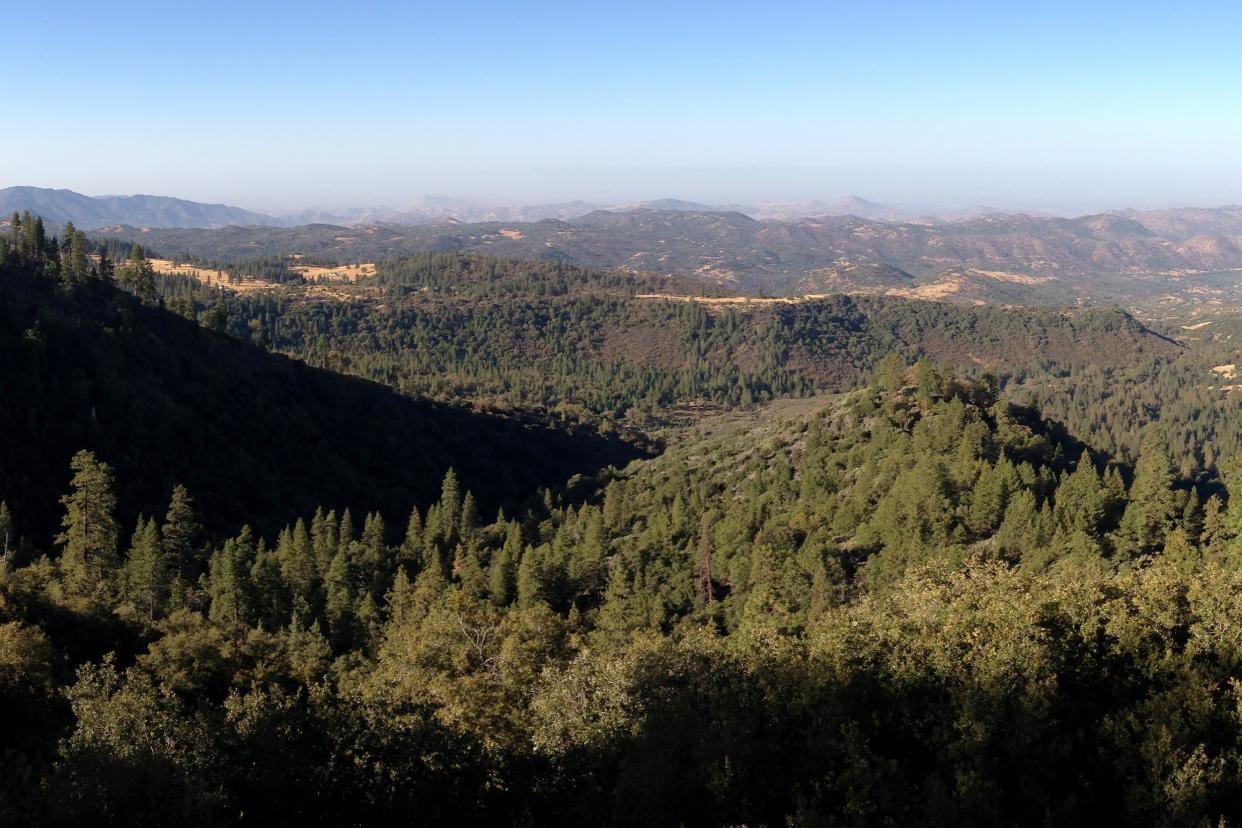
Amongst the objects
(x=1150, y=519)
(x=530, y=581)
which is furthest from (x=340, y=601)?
(x=1150, y=519)

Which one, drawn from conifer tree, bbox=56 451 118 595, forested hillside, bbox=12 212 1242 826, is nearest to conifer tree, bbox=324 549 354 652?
forested hillside, bbox=12 212 1242 826

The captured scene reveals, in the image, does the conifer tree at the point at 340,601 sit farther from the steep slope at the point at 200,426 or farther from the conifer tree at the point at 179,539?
the steep slope at the point at 200,426

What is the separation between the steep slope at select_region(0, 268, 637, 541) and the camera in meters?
87.4

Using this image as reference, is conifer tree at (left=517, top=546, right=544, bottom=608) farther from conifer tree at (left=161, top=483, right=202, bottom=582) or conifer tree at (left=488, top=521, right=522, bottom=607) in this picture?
conifer tree at (left=161, top=483, right=202, bottom=582)

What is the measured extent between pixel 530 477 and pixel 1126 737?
116 metres

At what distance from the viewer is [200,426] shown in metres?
99.9

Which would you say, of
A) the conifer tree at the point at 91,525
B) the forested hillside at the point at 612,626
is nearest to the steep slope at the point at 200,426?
the forested hillside at the point at 612,626

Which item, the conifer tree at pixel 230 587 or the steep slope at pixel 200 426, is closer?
the conifer tree at pixel 230 587

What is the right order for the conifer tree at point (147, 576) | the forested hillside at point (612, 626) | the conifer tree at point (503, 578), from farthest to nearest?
1. the conifer tree at point (503, 578)
2. the conifer tree at point (147, 576)
3. the forested hillside at point (612, 626)

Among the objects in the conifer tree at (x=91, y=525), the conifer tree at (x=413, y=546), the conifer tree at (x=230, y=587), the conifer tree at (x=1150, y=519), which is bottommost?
the conifer tree at (x=413, y=546)

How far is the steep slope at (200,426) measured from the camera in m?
87.4

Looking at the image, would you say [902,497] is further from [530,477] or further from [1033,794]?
[530,477]

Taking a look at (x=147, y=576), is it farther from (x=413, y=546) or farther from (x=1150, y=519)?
(x=1150, y=519)

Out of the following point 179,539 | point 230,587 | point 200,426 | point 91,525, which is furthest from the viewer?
point 200,426
